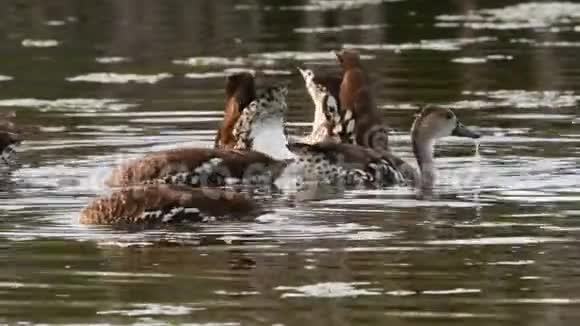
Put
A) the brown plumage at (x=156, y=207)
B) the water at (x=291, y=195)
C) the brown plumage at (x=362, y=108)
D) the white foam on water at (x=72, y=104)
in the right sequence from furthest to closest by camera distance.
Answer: the white foam on water at (x=72, y=104)
the brown plumage at (x=362, y=108)
the brown plumage at (x=156, y=207)
the water at (x=291, y=195)

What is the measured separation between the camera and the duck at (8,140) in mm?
14492

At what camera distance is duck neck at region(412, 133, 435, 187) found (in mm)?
13560

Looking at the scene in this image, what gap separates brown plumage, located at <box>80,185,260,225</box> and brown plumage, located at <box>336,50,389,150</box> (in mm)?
3162

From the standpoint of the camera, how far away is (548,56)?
70.1ft

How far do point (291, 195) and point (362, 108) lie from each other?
1871 millimetres

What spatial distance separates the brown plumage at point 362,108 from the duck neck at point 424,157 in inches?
10.9

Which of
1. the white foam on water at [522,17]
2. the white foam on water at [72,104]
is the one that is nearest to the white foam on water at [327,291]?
the white foam on water at [72,104]

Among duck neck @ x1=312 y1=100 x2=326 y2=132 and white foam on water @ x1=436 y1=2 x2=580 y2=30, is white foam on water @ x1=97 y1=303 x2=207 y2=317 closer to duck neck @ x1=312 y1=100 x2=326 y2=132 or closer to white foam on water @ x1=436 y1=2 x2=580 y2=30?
duck neck @ x1=312 y1=100 x2=326 y2=132

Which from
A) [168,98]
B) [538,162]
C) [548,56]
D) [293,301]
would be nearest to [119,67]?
[168,98]

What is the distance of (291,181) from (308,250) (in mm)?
3306

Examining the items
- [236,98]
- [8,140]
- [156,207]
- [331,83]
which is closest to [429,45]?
[331,83]

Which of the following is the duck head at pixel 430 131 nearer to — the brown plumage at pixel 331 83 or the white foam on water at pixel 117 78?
the brown plumage at pixel 331 83

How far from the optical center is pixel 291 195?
1261 centimetres

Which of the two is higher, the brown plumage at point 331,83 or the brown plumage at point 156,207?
the brown plumage at point 331,83
